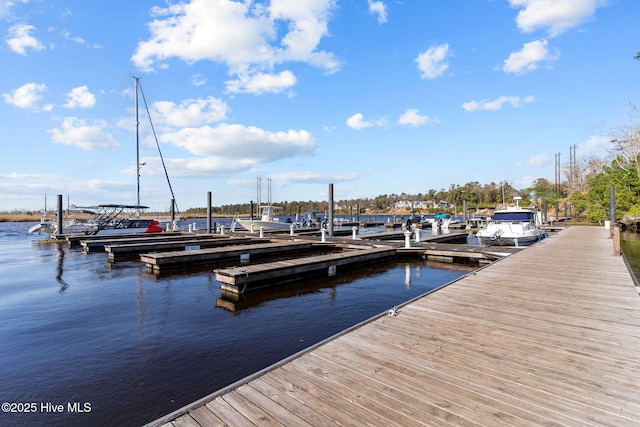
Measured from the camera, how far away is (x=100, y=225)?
1128 inches

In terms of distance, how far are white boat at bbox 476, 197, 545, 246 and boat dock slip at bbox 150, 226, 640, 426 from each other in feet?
46.9

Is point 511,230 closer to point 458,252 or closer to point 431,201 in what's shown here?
point 458,252

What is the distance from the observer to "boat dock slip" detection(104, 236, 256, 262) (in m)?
16.7

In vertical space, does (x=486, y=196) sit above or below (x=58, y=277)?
above

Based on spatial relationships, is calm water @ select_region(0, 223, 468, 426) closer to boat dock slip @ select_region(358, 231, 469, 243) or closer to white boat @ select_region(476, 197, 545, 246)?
white boat @ select_region(476, 197, 545, 246)

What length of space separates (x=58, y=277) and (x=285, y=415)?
1366cm

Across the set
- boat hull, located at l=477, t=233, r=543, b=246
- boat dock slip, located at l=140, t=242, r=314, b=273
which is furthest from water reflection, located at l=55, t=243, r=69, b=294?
boat hull, located at l=477, t=233, r=543, b=246

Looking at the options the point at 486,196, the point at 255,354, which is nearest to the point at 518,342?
Result: the point at 255,354

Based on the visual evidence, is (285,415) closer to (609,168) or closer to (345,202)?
(609,168)

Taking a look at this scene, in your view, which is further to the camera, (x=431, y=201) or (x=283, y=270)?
(x=431, y=201)

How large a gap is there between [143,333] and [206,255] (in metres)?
8.53

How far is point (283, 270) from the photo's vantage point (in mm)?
10984

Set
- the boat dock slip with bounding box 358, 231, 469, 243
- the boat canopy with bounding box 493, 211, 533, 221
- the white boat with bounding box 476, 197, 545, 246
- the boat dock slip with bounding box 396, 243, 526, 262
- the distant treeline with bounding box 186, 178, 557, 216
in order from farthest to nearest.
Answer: the distant treeline with bounding box 186, 178, 557, 216, the boat dock slip with bounding box 358, 231, 469, 243, the boat canopy with bounding box 493, 211, 533, 221, the white boat with bounding box 476, 197, 545, 246, the boat dock slip with bounding box 396, 243, 526, 262

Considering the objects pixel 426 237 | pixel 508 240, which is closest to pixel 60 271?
pixel 426 237
